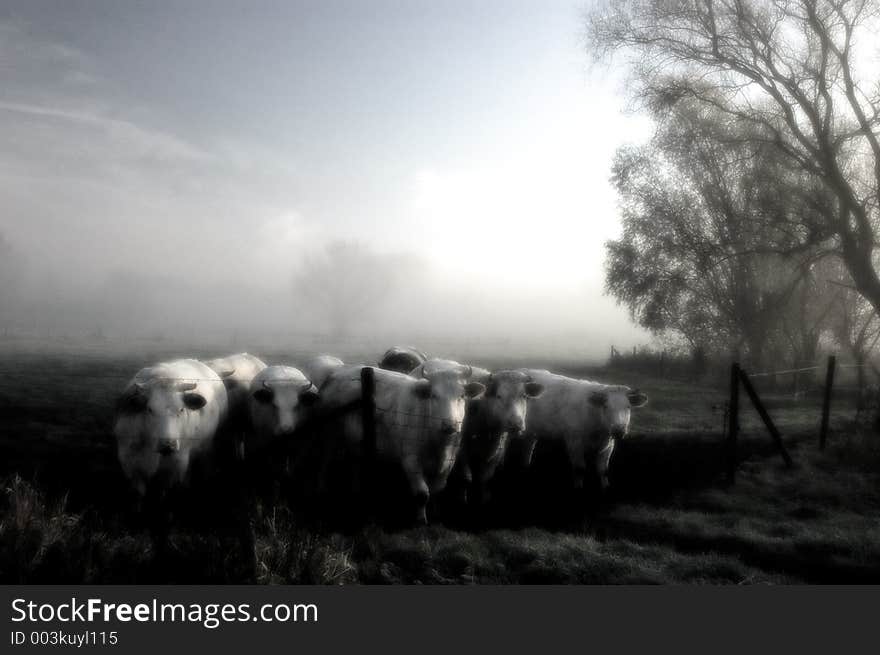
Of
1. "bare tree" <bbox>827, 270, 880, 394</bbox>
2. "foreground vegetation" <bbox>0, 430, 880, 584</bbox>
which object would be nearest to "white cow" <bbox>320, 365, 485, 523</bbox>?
"foreground vegetation" <bbox>0, 430, 880, 584</bbox>

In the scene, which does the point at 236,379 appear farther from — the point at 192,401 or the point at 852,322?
the point at 852,322

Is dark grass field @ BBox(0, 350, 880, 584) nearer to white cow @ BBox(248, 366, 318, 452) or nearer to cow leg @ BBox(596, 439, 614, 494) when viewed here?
cow leg @ BBox(596, 439, 614, 494)

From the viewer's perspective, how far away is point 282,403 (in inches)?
395

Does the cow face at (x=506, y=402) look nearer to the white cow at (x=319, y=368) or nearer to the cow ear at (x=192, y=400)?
the white cow at (x=319, y=368)

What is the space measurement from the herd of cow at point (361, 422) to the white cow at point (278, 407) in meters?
0.02

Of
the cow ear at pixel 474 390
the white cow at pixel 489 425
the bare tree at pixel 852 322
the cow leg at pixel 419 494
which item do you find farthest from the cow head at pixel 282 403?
the bare tree at pixel 852 322

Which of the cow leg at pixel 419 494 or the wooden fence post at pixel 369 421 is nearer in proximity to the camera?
the wooden fence post at pixel 369 421

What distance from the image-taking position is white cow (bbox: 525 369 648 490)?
11562 mm

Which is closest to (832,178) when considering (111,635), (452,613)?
(452,613)

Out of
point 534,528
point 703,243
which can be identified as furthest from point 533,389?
point 703,243

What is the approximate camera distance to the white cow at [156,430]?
8.90m

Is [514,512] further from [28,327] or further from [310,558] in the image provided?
[28,327]

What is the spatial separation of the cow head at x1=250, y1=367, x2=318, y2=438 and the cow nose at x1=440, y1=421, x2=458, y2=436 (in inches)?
89.4

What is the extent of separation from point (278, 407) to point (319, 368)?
309 centimetres
